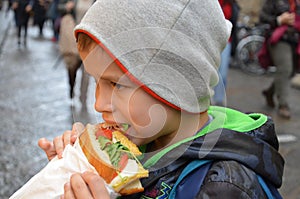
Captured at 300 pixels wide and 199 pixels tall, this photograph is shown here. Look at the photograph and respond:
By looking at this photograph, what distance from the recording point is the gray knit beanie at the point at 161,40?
1.16 metres

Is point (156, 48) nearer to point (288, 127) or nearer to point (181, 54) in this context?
point (181, 54)

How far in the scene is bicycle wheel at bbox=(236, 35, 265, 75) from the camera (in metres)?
9.02

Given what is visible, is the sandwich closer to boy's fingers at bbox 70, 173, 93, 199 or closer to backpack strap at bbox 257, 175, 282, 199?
A: boy's fingers at bbox 70, 173, 93, 199

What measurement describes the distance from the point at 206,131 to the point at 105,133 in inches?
11.7

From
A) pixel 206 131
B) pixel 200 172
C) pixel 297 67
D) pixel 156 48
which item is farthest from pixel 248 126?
pixel 297 67

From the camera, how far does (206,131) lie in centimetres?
131

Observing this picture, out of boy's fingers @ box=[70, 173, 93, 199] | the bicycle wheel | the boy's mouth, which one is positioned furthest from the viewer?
the bicycle wheel

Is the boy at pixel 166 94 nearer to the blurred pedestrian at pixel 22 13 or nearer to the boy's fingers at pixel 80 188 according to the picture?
the boy's fingers at pixel 80 188

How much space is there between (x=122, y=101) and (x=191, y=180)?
26cm

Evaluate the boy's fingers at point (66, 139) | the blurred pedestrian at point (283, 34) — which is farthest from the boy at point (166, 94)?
the blurred pedestrian at point (283, 34)

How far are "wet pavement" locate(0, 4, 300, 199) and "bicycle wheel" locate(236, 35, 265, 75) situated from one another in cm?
19

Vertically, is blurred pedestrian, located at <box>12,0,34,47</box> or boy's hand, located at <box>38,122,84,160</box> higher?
boy's hand, located at <box>38,122,84,160</box>

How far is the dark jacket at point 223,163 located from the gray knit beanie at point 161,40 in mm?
110

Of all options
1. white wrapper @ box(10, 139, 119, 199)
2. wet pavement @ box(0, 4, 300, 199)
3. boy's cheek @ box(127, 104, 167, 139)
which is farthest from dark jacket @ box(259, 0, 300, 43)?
white wrapper @ box(10, 139, 119, 199)
